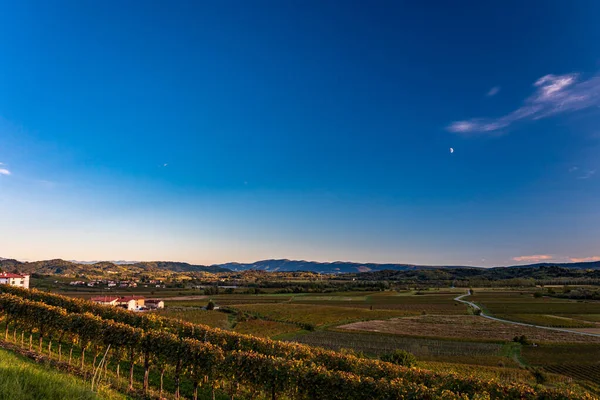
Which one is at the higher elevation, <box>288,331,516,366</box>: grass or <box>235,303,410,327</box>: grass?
<box>288,331,516,366</box>: grass

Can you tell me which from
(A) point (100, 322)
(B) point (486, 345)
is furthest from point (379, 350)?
(A) point (100, 322)

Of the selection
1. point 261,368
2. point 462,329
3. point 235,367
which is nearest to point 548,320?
point 462,329

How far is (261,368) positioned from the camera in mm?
18016

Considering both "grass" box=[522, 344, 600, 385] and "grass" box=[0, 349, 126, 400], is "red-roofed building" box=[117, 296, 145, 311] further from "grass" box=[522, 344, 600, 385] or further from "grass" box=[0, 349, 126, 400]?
"grass" box=[0, 349, 126, 400]

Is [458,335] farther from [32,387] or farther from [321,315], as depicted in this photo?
[32,387]

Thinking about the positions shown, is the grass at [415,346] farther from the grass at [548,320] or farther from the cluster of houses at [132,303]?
the cluster of houses at [132,303]

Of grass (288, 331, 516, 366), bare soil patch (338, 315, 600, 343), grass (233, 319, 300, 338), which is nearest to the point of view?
grass (288, 331, 516, 366)

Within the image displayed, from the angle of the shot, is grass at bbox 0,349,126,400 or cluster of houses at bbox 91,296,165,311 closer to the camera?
grass at bbox 0,349,126,400

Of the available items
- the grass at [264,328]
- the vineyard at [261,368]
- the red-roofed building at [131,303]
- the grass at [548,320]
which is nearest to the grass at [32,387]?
the vineyard at [261,368]

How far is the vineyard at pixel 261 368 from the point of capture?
16.0 m

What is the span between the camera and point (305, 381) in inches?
659

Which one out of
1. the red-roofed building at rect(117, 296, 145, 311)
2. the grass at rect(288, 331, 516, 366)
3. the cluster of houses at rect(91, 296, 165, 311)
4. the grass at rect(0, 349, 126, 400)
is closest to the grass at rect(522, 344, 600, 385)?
the grass at rect(288, 331, 516, 366)

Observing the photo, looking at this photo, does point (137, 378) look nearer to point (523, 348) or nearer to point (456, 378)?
point (456, 378)

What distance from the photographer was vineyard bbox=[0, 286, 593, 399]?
52.4 ft
